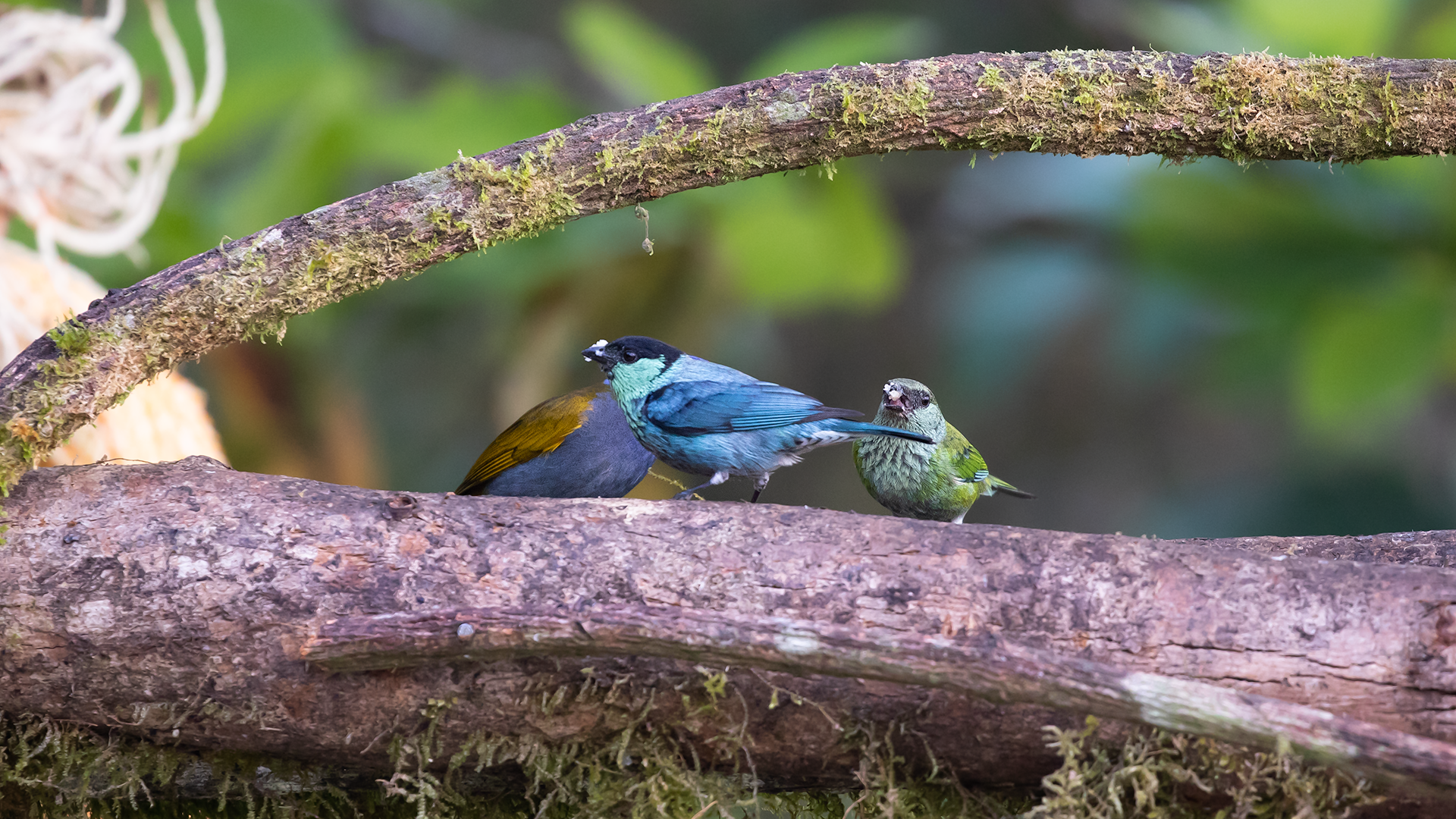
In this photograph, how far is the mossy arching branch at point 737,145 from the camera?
1.60m

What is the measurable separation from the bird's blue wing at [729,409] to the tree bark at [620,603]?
26 cm

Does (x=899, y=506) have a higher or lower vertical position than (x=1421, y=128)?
lower

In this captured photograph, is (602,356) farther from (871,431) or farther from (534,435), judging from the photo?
(871,431)

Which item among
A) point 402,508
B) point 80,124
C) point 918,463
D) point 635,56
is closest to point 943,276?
point 635,56

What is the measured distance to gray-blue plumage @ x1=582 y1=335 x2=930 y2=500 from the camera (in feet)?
5.71

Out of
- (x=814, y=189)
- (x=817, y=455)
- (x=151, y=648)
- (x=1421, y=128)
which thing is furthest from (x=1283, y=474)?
(x=151, y=648)

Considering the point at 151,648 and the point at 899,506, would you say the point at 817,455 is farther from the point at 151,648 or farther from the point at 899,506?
the point at 151,648

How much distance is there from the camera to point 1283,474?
17.7 feet

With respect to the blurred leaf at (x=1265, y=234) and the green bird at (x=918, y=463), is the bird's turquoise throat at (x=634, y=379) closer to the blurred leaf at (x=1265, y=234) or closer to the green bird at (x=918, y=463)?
the green bird at (x=918, y=463)

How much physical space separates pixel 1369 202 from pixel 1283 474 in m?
1.59

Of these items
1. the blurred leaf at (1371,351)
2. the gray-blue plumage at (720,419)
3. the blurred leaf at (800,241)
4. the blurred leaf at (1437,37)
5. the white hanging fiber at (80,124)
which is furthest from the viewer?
the blurred leaf at (800,241)

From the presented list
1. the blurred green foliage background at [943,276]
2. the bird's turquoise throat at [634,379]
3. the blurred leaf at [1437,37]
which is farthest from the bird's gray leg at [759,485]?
the blurred leaf at [1437,37]

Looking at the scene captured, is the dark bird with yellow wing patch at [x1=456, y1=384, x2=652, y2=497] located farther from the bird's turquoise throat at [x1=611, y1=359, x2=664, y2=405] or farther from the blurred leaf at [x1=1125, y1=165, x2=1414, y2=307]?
the blurred leaf at [x1=1125, y1=165, x2=1414, y2=307]

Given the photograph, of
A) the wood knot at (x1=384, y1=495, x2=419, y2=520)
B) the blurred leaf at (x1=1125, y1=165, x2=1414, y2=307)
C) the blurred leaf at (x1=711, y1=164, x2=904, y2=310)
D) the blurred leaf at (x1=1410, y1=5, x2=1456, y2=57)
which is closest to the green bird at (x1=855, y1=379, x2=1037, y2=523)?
the wood knot at (x1=384, y1=495, x2=419, y2=520)
